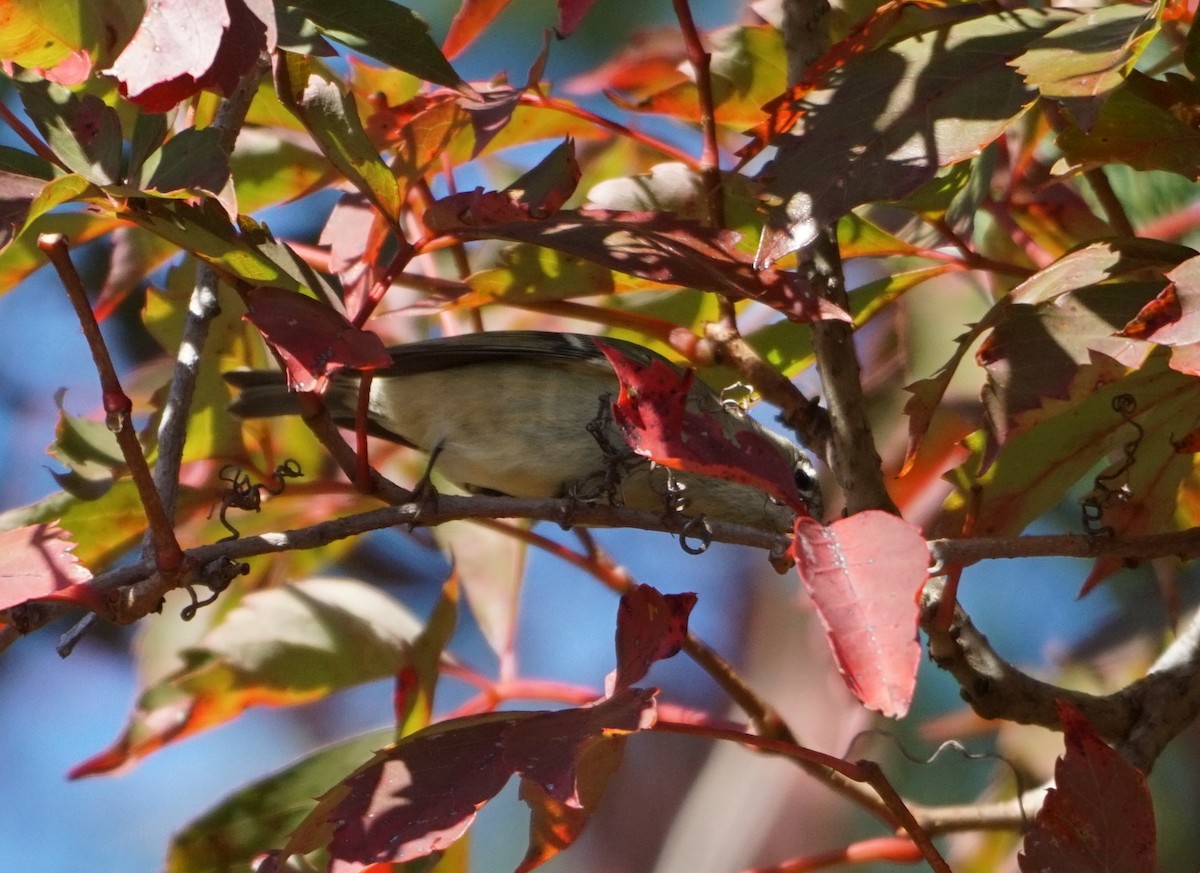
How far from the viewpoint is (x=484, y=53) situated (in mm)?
4109

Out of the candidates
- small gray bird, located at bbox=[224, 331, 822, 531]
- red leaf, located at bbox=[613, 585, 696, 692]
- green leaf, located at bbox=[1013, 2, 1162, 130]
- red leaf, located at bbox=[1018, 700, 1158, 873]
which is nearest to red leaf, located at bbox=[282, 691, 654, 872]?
red leaf, located at bbox=[613, 585, 696, 692]

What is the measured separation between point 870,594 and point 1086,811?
0.94 feet

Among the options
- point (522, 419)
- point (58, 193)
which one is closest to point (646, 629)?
point (58, 193)

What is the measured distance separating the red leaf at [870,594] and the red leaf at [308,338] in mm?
336

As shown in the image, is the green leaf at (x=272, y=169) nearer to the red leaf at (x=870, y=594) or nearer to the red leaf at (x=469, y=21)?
the red leaf at (x=469, y=21)

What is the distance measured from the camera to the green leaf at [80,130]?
102 centimetres

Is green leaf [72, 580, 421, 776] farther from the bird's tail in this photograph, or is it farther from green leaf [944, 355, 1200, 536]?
green leaf [944, 355, 1200, 536]

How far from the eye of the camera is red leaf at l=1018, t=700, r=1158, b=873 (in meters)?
0.94

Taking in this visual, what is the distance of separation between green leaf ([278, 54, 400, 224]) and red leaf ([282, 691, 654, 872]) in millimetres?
453

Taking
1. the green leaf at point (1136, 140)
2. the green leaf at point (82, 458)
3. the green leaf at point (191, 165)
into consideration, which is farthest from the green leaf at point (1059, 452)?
the green leaf at point (82, 458)

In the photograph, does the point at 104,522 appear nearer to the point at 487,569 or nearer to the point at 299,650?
the point at 299,650

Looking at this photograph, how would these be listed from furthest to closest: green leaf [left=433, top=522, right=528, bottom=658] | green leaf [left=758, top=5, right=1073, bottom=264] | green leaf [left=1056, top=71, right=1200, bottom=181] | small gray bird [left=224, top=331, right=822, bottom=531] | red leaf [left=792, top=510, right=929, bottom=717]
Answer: small gray bird [left=224, top=331, right=822, bottom=531]
green leaf [left=433, top=522, right=528, bottom=658]
green leaf [left=1056, top=71, right=1200, bottom=181]
green leaf [left=758, top=5, right=1073, bottom=264]
red leaf [left=792, top=510, right=929, bottom=717]

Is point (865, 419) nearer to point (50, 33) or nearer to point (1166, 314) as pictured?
point (1166, 314)

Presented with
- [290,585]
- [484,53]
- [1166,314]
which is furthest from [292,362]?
[484,53]
